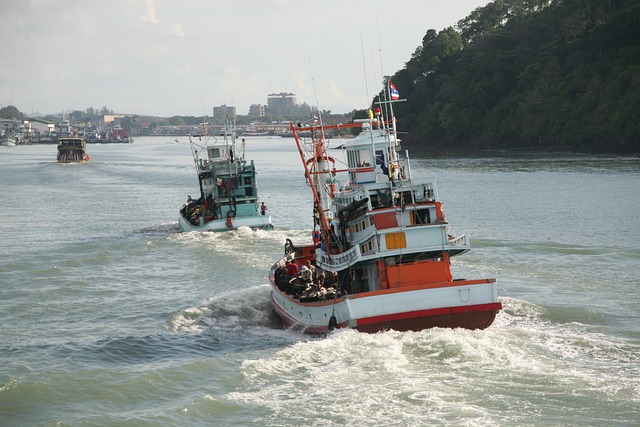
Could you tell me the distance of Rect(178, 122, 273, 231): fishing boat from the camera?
53000 mm

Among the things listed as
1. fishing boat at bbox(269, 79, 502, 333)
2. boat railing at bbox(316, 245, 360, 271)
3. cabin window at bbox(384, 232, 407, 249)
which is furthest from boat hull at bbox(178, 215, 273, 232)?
cabin window at bbox(384, 232, 407, 249)

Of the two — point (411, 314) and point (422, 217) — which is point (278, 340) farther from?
point (422, 217)

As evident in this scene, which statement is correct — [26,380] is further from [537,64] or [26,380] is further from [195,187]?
[537,64]

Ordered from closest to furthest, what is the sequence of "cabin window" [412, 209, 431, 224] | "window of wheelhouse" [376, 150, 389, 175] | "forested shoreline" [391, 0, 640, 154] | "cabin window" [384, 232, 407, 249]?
1. "cabin window" [384, 232, 407, 249]
2. "cabin window" [412, 209, 431, 224]
3. "window of wheelhouse" [376, 150, 389, 175]
4. "forested shoreline" [391, 0, 640, 154]

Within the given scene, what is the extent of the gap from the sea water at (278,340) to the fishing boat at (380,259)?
2.19ft

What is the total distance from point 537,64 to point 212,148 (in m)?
81.4

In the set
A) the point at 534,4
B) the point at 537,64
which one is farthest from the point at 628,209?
the point at 534,4

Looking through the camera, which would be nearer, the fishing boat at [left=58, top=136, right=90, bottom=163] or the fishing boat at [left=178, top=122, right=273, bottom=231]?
the fishing boat at [left=178, top=122, right=273, bottom=231]

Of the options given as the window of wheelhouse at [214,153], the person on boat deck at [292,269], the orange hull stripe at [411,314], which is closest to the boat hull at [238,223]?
the window of wheelhouse at [214,153]

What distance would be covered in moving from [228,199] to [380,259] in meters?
28.4

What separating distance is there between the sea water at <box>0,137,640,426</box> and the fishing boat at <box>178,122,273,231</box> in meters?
0.99

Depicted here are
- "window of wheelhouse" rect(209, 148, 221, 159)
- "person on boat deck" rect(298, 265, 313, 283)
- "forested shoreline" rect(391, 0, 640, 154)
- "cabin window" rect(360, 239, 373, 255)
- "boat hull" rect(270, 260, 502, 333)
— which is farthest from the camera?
"forested shoreline" rect(391, 0, 640, 154)

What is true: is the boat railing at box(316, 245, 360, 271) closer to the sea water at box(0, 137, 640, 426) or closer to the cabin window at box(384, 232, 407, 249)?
the cabin window at box(384, 232, 407, 249)

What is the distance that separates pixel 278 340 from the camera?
2817 centimetres
